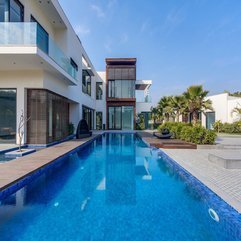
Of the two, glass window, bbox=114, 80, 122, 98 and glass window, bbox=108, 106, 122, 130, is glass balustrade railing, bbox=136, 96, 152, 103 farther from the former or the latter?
glass window, bbox=108, 106, 122, 130

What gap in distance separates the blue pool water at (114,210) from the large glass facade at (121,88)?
21.3 metres

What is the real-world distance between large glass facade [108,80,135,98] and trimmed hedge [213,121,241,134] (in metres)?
11.7

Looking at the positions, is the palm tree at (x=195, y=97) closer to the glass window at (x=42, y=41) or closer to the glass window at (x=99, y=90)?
the glass window at (x=99, y=90)

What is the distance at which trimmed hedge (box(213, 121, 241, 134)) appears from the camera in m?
22.5

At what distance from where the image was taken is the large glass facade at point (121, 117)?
91.5 feet

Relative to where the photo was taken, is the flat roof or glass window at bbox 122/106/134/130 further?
glass window at bbox 122/106/134/130

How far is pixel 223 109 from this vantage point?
25.2 metres

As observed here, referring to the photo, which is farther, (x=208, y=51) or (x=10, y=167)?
(x=208, y=51)

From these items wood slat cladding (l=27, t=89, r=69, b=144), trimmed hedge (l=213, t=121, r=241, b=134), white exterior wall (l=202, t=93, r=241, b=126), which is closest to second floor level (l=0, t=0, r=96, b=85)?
wood slat cladding (l=27, t=89, r=69, b=144)

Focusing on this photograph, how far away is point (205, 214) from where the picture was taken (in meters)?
3.93

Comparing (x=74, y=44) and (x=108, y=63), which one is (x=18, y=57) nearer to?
(x=74, y=44)

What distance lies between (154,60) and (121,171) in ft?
71.7

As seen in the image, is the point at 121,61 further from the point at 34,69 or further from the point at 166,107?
the point at 34,69

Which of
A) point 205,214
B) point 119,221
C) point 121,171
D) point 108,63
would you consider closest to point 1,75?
→ point 121,171
